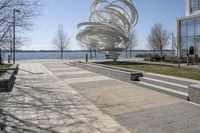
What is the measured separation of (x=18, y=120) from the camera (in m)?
7.37

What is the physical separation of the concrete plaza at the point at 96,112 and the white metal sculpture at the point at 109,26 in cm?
1774

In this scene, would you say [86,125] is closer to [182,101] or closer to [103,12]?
[182,101]

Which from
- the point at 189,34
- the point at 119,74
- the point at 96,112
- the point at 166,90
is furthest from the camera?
the point at 189,34

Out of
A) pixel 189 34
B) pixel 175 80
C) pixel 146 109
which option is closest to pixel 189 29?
pixel 189 34

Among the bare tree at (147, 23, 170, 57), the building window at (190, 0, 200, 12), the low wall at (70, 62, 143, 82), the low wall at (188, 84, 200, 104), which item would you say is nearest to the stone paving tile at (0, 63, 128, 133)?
the low wall at (188, 84, 200, 104)

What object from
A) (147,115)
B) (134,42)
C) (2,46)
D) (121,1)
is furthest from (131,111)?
(134,42)

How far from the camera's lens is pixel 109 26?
29.3m

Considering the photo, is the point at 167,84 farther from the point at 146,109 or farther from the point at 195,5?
the point at 195,5

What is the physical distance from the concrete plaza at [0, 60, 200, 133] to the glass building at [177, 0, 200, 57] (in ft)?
95.4

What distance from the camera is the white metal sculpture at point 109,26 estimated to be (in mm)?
29047

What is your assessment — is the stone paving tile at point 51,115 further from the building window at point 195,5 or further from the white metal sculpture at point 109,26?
the building window at point 195,5

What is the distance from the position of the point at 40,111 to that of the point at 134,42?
63.9m

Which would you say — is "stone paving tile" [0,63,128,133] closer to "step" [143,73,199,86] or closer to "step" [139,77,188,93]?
"step" [139,77,188,93]

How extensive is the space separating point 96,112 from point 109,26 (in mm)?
21906
